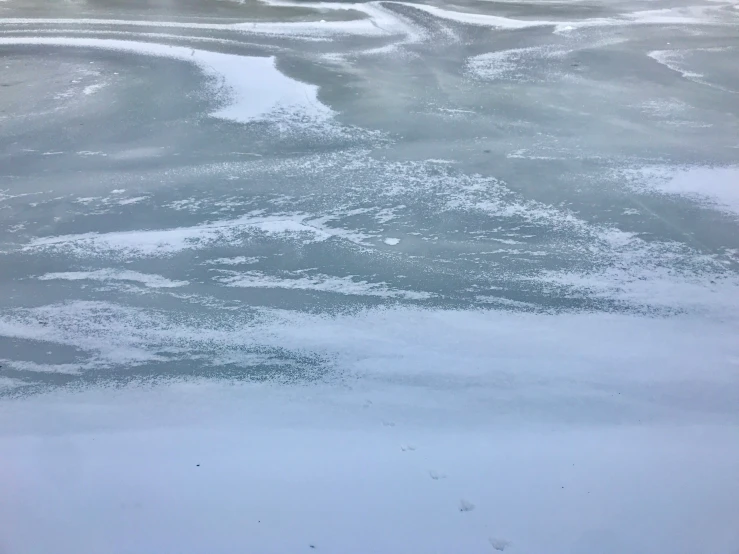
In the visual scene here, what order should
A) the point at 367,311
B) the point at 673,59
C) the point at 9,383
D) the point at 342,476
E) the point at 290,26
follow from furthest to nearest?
the point at 290,26, the point at 673,59, the point at 367,311, the point at 9,383, the point at 342,476

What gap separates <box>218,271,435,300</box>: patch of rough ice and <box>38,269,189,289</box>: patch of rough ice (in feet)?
1.21

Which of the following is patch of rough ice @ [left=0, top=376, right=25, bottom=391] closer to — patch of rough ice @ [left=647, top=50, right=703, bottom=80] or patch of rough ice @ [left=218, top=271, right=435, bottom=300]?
patch of rough ice @ [left=218, top=271, right=435, bottom=300]

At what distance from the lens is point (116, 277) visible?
4352 mm

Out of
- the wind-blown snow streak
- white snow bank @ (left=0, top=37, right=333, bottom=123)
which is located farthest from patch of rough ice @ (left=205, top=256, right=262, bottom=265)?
white snow bank @ (left=0, top=37, right=333, bottom=123)

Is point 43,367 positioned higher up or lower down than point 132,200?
lower down

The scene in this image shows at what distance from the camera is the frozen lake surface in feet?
9.55

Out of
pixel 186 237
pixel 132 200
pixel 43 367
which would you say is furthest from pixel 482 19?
pixel 43 367

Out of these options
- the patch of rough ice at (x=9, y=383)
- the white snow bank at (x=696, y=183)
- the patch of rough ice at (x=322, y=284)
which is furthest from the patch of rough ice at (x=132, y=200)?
the white snow bank at (x=696, y=183)

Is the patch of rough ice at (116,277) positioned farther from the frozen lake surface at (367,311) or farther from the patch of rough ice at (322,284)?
the patch of rough ice at (322,284)

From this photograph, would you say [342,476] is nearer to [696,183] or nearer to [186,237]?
[186,237]

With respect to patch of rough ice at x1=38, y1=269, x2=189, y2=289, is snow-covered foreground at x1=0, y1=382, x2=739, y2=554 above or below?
below

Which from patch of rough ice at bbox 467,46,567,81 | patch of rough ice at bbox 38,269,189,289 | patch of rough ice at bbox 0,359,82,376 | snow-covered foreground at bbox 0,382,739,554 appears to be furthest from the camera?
patch of rough ice at bbox 467,46,567,81

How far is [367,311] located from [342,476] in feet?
4.09

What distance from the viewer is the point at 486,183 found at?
17.7ft
